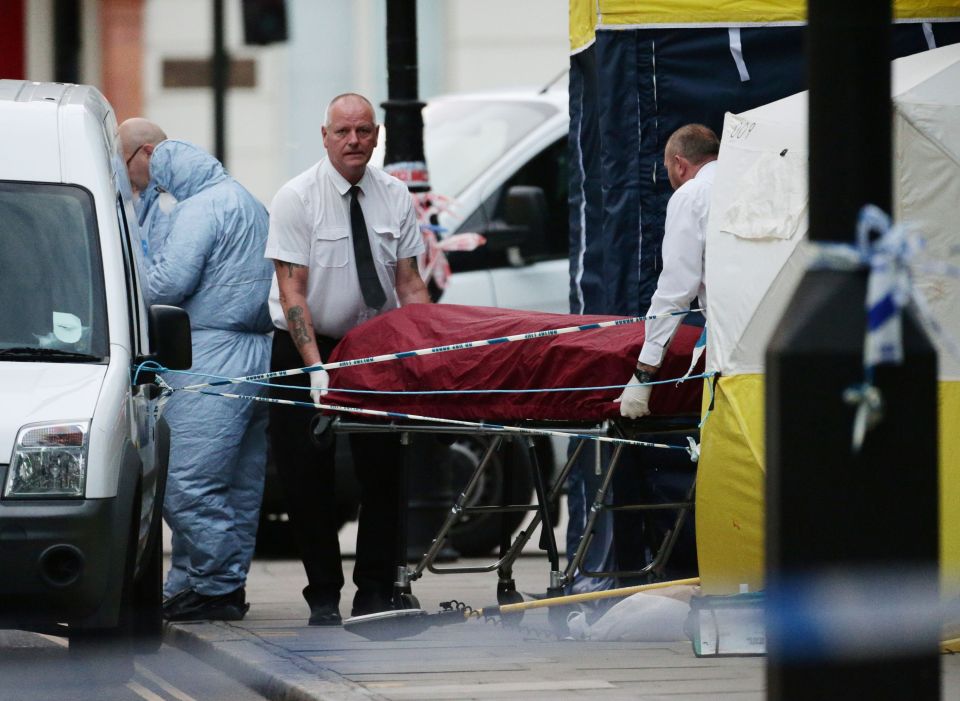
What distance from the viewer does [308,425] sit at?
26.2 feet

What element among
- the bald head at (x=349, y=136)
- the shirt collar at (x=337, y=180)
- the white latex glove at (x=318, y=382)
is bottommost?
the white latex glove at (x=318, y=382)

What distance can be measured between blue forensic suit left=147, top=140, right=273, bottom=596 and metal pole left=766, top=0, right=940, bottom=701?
499 centimetres

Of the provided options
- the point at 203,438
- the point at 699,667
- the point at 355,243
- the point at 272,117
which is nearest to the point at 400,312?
the point at 355,243

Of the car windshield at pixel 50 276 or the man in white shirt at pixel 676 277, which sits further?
the man in white shirt at pixel 676 277

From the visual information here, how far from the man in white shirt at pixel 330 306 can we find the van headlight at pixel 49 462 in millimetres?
1855

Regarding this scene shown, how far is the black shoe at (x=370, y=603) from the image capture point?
310 inches

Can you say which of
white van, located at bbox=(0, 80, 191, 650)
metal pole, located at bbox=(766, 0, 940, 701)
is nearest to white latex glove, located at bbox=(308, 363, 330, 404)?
white van, located at bbox=(0, 80, 191, 650)

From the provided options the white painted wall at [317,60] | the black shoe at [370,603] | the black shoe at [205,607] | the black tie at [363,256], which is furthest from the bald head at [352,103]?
the white painted wall at [317,60]

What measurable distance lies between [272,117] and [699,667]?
15010mm

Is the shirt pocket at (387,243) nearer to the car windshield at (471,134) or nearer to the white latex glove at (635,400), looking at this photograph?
the white latex glove at (635,400)

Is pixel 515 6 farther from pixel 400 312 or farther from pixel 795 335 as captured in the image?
pixel 795 335

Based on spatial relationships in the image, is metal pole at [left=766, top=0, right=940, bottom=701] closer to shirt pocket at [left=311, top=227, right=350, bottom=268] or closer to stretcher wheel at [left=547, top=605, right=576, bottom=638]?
stretcher wheel at [left=547, top=605, right=576, bottom=638]

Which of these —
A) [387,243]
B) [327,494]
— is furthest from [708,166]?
[327,494]

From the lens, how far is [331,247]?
26.5 feet
